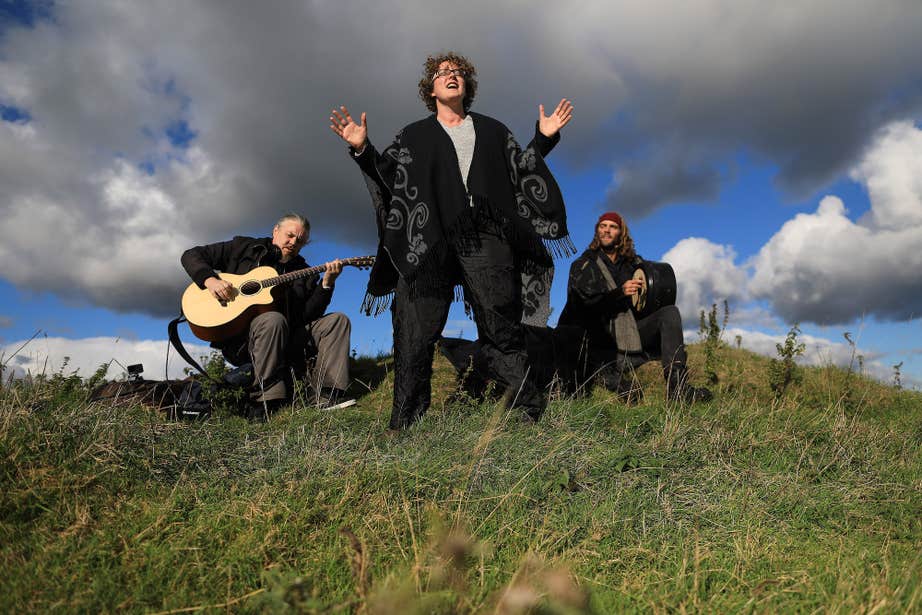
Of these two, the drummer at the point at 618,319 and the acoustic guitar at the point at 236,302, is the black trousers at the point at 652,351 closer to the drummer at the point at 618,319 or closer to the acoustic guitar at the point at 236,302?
the drummer at the point at 618,319

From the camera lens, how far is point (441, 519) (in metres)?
2.59

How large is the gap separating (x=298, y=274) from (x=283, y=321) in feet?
1.95

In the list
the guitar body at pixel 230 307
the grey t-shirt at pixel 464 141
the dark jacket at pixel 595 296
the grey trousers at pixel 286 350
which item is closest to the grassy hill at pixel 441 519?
the grey trousers at pixel 286 350

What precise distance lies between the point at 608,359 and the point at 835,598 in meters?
4.20

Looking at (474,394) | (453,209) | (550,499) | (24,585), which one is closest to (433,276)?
(453,209)

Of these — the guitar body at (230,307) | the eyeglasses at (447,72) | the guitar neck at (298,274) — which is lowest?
the guitar body at (230,307)

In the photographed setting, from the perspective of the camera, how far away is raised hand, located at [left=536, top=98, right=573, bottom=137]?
4.49 m

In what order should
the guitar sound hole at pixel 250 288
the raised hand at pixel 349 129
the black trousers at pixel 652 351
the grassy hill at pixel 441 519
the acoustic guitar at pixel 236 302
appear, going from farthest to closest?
the black trousers at pixel 652 351 → the guitar sound hole at pixel 250 288 → the acoustic guitar at pixel 236 302 → the raised hand at pixel 349 129 → the grassy hill at pixel 441 519

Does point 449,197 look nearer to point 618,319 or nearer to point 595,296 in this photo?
point 595,296

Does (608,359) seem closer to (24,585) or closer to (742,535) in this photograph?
(742,535)

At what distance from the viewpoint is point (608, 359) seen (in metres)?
6.36

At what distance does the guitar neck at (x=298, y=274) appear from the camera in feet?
18.6

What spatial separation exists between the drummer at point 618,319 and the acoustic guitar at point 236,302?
88.3 inches

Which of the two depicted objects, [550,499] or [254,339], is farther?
[254,339]
